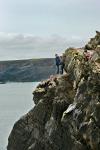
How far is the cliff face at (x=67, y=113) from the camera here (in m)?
43.4

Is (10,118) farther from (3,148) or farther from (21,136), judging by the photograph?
(21,136)

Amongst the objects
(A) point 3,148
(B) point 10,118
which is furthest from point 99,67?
(B) point 10,118

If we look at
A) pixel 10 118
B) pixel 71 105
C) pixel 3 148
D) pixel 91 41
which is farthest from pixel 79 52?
pixel 10 118

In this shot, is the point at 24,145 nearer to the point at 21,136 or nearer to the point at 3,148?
the point at 21,136

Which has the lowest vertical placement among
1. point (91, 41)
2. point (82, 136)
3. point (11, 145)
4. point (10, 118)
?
point (10, 118)

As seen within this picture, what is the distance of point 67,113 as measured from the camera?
47.0 metres

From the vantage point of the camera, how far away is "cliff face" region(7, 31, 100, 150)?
43375 mm

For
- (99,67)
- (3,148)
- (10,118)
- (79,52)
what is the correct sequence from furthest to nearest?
(10,118), (3,148), (79,52), (99,67)

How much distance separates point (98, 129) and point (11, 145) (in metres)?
21.2

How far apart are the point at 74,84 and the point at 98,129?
35.9 ft

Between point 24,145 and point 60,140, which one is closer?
point 60,140

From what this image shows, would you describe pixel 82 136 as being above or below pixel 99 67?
below

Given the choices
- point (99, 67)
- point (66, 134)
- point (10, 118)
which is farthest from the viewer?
point (10, 118)

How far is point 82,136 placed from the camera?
4372 cm
